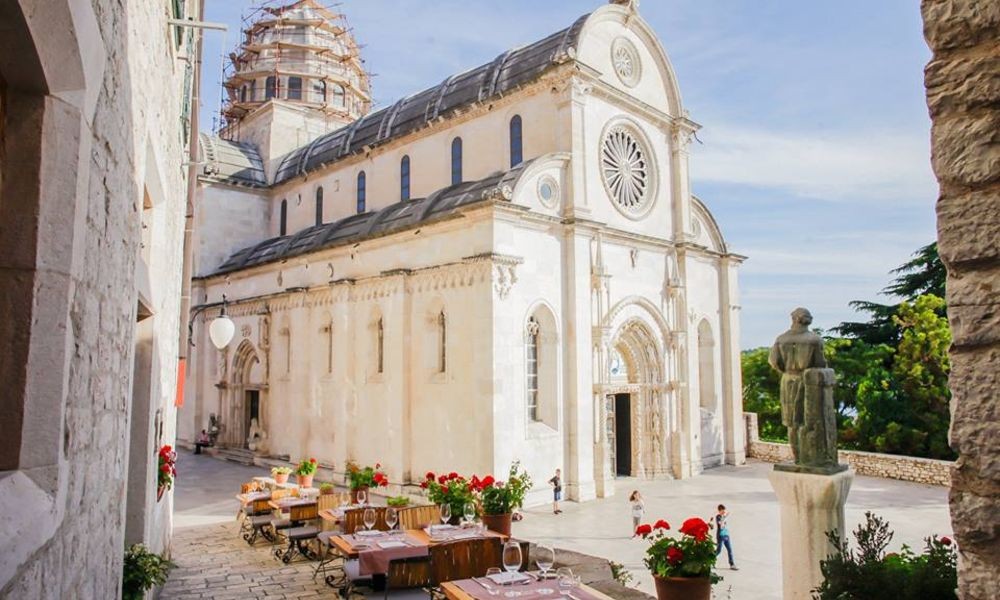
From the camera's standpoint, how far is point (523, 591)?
6.12 meters

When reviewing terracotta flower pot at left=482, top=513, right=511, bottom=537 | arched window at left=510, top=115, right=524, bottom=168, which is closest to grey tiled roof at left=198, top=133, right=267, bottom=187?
arched window at left=510, top=115, right=524, bottom=168

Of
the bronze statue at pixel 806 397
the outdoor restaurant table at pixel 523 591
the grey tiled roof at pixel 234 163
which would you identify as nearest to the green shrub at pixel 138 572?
the outdoor restaurant table at pixel 523 591

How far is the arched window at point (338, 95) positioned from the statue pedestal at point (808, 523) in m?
35.5

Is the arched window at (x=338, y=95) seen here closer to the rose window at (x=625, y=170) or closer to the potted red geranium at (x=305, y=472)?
the rose window at (x=625, y=170)

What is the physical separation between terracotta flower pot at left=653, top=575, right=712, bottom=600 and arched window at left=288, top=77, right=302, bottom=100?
36.2m

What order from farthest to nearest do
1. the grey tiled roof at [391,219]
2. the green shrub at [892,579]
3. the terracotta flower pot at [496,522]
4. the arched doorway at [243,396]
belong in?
1. the arched doorway at [243,396]
2. the grey tiled roof at [391,219]
3. the terracotta flower pot at [496,522]
4. the green shrub at [892,579]

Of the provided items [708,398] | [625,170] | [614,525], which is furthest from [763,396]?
[614,525]

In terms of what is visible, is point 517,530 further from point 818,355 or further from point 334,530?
point 818,355

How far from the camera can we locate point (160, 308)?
26.5ft

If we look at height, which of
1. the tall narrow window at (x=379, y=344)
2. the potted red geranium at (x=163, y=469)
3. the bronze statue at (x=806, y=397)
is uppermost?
the tall narrow window at (x=379, y=344)

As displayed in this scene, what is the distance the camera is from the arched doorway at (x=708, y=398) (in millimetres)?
23875

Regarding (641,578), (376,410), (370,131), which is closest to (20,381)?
(641,578)

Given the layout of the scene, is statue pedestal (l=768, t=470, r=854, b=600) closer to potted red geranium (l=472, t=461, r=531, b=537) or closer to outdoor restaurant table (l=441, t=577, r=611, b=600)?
outdoor restaurant table (l=441, t=577, r=611, b=600)

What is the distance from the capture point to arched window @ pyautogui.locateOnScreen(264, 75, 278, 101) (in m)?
37.7
